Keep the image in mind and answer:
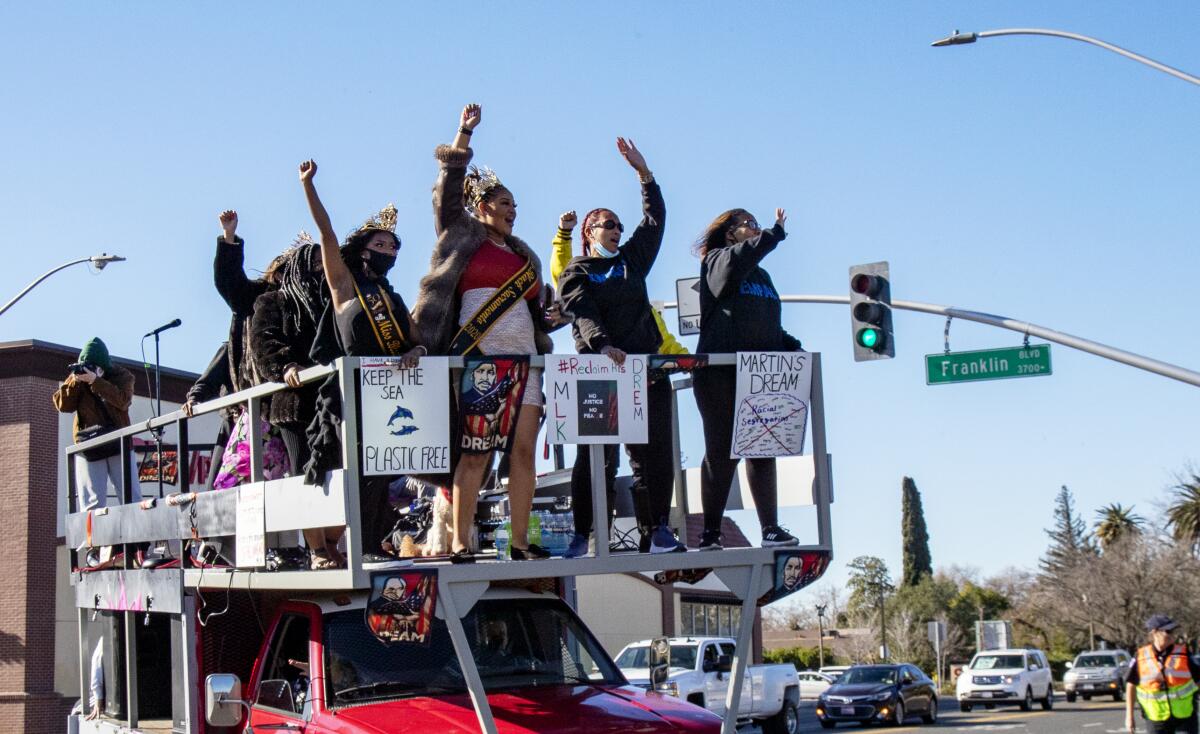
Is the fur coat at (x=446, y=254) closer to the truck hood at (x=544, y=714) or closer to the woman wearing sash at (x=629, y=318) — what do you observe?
the woman wearing sash at (x=629, y=318)

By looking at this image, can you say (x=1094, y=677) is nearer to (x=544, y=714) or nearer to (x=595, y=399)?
(x=595, y=399)

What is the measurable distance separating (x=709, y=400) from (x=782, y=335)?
0.51 meters

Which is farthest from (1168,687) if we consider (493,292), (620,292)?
(493,292)

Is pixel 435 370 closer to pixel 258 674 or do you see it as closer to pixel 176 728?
pixel 258 674

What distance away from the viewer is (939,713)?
3397cm

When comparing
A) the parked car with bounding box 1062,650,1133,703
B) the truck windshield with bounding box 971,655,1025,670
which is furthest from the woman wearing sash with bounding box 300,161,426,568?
the parked car with bounding box 1062,650,1133,703

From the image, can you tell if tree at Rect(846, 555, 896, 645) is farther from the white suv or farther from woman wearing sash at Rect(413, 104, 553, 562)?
woman wearing sash at Rect(413, 104, 553, 562)

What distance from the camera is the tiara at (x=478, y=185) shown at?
6.55 metres

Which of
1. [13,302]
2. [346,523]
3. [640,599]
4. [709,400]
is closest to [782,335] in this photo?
[709,400]

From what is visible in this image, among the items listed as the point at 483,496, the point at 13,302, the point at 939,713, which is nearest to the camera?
the point at 483,496

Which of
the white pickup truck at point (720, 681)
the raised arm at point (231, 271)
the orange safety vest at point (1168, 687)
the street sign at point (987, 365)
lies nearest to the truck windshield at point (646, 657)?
the white pickup truck at point (720, 681)

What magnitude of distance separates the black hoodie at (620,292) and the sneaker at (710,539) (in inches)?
35.2

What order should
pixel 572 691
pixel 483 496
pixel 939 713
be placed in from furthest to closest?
pixel 939 713
pixel 483 496
pixel 572 691

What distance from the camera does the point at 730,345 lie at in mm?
6684
